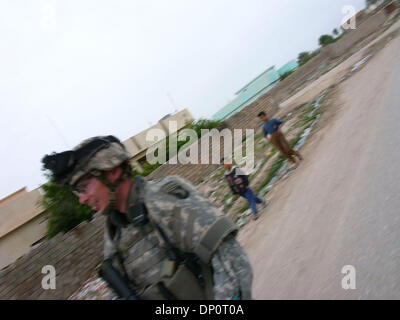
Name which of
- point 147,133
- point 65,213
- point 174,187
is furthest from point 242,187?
point 147,133

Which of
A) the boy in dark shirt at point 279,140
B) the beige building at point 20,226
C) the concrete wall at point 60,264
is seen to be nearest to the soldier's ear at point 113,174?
the boy in dark shirt at point 279,140

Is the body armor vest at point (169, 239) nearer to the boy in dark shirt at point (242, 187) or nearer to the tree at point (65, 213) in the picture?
the boy in dark shirt at point (242, 187)

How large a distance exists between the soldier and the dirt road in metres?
1.56

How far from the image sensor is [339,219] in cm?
343

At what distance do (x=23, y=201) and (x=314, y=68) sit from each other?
22651 millimetres

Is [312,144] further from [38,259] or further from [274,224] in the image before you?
[38,259]

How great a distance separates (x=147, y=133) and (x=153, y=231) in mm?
32625

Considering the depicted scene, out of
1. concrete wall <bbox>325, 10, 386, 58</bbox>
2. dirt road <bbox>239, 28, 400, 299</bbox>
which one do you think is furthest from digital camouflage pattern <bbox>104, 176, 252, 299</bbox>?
concrete wall <bbox>325, 10, 386, 58</bbox>

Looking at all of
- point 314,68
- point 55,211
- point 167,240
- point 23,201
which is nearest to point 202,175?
point 55,211

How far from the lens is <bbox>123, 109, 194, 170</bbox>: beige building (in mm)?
31422

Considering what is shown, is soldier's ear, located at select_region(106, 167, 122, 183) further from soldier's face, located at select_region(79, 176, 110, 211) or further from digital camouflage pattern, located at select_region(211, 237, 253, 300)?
digital camouflage pattern, located at select_region(211, 237, 253, 300)

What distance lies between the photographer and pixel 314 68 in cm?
2191
